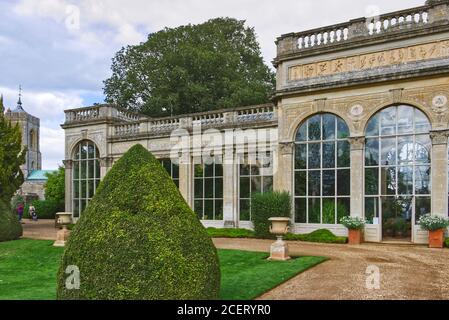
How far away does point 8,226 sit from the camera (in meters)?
17.3

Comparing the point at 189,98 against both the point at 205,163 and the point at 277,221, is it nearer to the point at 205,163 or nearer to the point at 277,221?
the point at 205,163

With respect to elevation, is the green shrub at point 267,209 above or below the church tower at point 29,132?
below

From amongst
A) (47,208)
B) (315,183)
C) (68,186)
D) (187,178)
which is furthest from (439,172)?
(47,208)

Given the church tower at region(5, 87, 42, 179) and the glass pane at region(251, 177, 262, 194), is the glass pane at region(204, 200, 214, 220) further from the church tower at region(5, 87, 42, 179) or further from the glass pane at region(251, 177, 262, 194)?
the church tower at region(5, 87, 42, 179)

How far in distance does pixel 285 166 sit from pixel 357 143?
3.06m

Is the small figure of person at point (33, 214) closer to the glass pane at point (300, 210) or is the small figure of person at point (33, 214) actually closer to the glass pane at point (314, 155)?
the glass pane at point (300, 210)

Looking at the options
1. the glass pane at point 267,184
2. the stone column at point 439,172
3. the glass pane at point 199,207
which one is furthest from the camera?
the glass pane at point 199,207

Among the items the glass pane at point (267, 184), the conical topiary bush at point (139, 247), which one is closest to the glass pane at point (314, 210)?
the glass pane at point (267, 184)

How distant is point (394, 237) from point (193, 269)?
12.2m

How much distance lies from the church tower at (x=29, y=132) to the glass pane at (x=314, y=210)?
54.6 meters

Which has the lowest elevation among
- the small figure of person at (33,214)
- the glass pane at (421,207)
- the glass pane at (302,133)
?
the small figure of person at (33,214)

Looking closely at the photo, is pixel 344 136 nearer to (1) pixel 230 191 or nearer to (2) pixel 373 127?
(2) pixel 373 127

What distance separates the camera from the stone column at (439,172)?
46.8 feet
